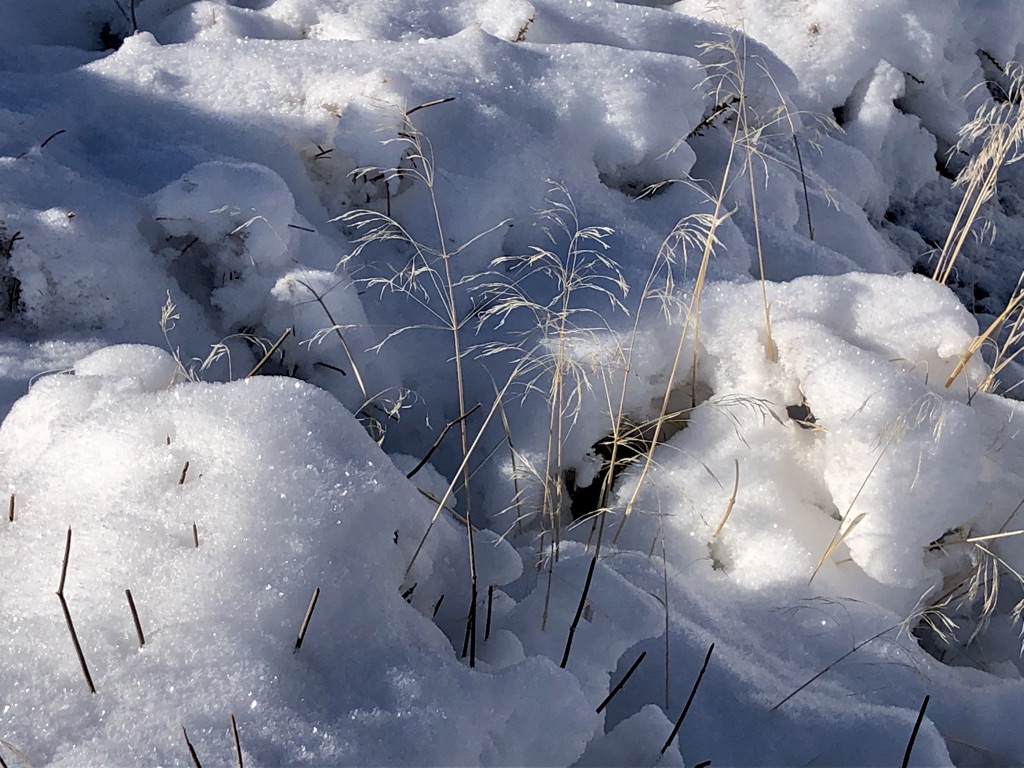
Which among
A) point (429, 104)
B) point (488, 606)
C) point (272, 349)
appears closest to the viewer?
point (488, 606)

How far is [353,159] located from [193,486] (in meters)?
1.30

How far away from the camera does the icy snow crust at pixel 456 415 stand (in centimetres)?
117

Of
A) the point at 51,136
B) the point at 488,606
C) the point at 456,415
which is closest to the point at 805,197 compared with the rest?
the point at 456,415

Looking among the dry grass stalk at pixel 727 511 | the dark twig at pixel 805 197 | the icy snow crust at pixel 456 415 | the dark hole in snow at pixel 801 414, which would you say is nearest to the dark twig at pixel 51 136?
the icy snow crust at pixel 456 415

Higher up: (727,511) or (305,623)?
(305,623)

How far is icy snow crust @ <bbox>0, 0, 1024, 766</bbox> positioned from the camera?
1174mm

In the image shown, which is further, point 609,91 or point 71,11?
point 71,11

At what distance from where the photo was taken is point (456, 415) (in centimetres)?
210

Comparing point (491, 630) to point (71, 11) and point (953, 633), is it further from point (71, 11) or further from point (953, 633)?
point (71, 11)

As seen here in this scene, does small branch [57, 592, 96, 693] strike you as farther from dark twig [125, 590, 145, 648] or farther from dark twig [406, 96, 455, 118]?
dark twig [406, 96, 455, 118]

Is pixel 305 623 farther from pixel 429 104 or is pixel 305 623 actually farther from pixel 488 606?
pixel 429 104

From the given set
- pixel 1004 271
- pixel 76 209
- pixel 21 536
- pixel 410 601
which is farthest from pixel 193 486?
pixel 1004 271

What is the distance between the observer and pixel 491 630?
4.71 ft

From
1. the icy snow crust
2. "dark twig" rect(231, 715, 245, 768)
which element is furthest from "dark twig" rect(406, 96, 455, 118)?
"dark twig" rect(231, 715, 245, 768)
